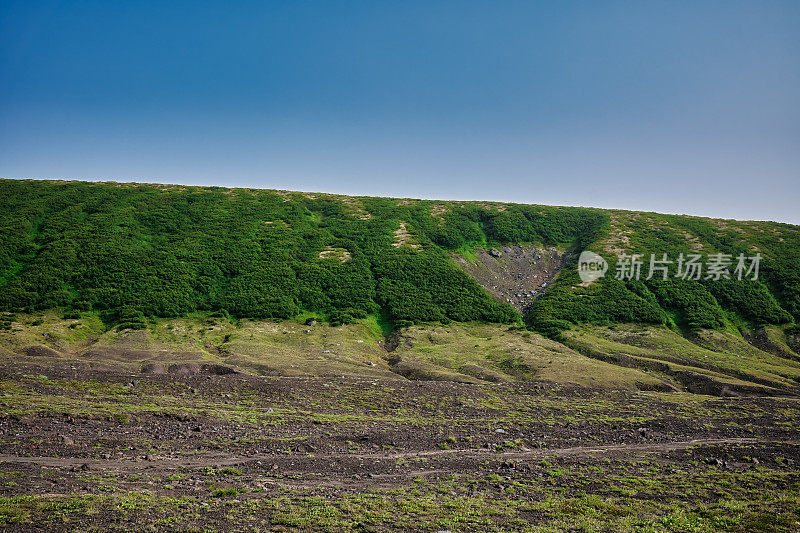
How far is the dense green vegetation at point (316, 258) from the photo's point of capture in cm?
5735

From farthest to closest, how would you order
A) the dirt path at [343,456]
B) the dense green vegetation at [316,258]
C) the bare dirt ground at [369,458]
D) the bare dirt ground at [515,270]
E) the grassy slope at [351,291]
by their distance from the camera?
the bare dirt ground at [515,270], the dense green vegetation at [316,258], the grassy slope at [351,291], the dirt path at [343,456], the bare dirt ground at [369,458]

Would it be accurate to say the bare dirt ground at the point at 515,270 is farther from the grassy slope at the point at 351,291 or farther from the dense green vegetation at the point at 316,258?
the grassy slope at the point at 351,291

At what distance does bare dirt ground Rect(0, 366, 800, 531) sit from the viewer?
12.5m

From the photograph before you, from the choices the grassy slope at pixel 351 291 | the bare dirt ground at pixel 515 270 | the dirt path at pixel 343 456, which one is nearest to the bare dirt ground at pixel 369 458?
the dirt path at pixel 343 456

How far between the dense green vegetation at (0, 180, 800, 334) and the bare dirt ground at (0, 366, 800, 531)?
1049 inches

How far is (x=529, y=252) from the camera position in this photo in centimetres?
8462

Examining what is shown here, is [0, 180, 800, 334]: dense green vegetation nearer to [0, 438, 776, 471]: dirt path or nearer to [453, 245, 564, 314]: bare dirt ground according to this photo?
[453, 245, 564, 314]: bare dirt ground

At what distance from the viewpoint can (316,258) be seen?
7225cm

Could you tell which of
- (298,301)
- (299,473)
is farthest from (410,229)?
(299,473)

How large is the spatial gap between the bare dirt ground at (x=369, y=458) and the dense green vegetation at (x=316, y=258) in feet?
87.4

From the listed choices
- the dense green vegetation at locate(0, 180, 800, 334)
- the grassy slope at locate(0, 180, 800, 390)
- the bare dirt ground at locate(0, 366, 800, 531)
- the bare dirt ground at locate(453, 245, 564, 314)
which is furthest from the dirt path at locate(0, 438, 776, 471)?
the bare dirt ground at locate(453, 245, 564, 314)

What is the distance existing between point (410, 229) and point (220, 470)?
73408 mm

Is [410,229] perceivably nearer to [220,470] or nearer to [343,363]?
[343,363]

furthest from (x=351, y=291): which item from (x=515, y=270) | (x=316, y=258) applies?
(x=515, y=270)
